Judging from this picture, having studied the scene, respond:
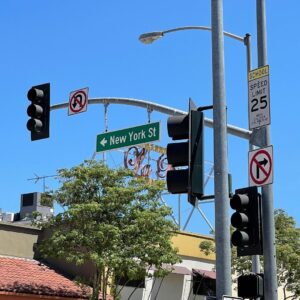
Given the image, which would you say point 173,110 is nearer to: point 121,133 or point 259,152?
point 121,133

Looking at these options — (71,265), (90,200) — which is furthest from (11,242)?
(90,200)

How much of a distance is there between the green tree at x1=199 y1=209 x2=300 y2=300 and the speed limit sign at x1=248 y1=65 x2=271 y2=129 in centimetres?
1482

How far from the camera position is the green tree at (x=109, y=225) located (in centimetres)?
2122

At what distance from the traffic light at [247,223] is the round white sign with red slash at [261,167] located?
0.48 meters

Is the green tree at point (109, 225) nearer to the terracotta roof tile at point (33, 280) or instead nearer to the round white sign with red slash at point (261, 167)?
the terracotta roof tile at point (33, 280)

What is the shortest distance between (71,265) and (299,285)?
9.99 meters

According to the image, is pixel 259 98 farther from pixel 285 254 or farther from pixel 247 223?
pixel 285 254

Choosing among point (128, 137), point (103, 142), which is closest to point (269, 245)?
point (128, 137)

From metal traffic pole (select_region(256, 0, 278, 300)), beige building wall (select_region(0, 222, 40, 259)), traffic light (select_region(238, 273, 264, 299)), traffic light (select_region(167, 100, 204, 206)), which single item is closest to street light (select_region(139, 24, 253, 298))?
traffic light (select_region(167, 100, 204, 206))

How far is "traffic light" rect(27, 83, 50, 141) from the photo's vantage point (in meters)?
14.9

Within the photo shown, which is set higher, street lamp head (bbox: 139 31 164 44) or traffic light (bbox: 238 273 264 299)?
Result: street lamp head (bbox: 139 31 164 44)

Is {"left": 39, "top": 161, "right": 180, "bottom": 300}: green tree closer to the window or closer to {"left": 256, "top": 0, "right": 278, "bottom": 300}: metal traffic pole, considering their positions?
the window

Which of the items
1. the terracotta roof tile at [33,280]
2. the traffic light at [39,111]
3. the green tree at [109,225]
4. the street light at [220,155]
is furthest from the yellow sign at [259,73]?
the terracotta roof tile at [33,280]

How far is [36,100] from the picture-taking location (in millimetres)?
15102
